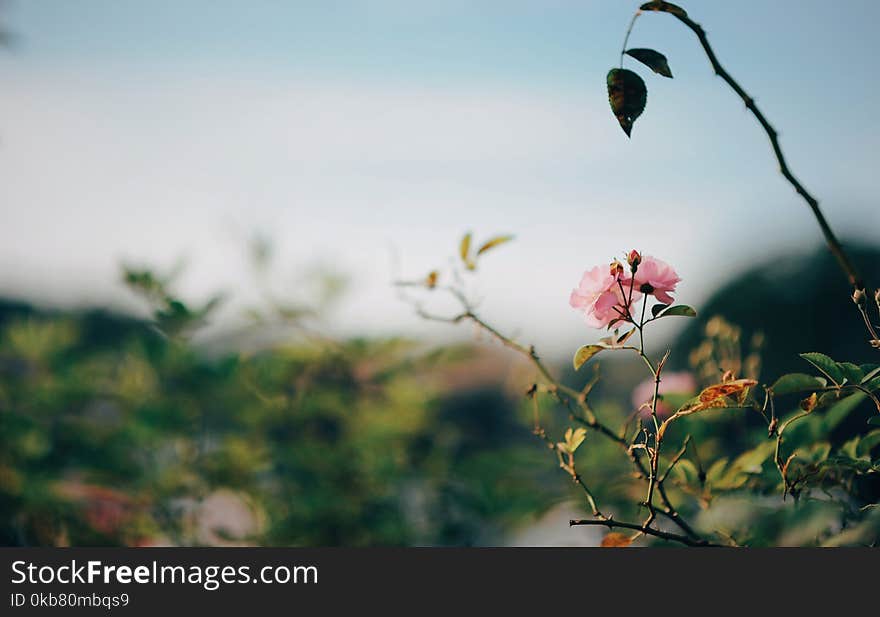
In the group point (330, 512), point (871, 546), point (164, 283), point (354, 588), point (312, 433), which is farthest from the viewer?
point (312, 433)

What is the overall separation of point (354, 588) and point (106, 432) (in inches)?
46.2

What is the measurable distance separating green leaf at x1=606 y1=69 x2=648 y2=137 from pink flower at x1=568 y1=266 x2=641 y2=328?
160 millimetres

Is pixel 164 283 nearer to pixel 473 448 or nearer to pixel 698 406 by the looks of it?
pixel 473 448

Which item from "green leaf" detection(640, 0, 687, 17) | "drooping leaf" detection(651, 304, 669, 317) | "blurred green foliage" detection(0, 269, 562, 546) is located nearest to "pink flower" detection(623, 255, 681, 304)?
"drooping leaf" detection(651, 304, 669, 317)

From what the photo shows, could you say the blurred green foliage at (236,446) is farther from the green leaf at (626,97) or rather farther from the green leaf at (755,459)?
the green leaf at (626,97)

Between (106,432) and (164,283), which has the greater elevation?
(164,283)

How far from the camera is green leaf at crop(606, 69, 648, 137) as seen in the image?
27.5 inches

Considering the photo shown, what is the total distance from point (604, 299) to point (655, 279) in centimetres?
6

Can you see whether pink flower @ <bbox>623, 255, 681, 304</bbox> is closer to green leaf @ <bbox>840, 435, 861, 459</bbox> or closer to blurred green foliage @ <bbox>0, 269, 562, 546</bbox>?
green leaf @ <bbox>840, 435, 861, 459</bbox>

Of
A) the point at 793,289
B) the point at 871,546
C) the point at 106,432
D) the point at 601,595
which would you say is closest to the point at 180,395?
the point at 106,432

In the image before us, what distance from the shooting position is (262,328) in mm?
1825

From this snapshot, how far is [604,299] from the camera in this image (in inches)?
30.0

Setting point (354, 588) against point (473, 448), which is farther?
point (473, 448)

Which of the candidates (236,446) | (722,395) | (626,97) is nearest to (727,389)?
(722,395)
